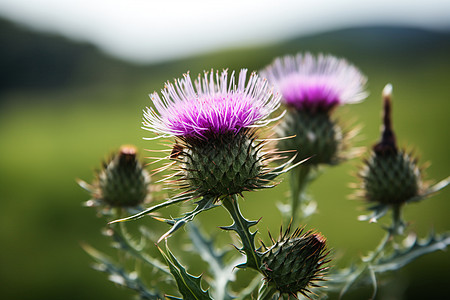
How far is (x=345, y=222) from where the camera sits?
13656 millimetres

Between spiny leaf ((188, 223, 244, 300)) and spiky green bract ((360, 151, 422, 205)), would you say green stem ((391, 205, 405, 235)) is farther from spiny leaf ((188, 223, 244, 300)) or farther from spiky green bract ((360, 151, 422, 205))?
spiny leaf ((188, 223, 244, 300))

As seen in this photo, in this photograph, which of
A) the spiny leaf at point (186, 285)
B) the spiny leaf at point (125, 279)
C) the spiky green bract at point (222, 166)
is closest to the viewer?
the spiny leaf at point (186, 285)

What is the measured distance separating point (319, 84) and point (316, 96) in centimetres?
15

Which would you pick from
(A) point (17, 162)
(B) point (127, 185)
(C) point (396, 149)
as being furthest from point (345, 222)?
(A) point (17, 162)

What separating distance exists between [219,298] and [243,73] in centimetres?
194

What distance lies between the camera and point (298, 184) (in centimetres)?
445

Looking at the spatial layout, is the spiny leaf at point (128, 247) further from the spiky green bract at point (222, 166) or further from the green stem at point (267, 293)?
the green stem at point (267, 293)

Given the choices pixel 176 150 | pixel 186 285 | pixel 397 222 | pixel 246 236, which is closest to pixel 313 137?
pixel 397 222

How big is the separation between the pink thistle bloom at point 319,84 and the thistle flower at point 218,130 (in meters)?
1.73

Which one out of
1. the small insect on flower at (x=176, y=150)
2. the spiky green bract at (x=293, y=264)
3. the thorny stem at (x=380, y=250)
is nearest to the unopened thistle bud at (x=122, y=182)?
the small insect on flower at (x=176, y=150)

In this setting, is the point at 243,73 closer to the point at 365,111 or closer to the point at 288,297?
the point at 288,297

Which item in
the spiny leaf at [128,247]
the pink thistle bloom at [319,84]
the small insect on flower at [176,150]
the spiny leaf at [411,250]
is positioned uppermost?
the pink thistle bloom at [319,84]

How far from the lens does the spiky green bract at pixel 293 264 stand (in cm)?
285

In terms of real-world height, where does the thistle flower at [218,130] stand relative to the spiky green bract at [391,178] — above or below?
above
